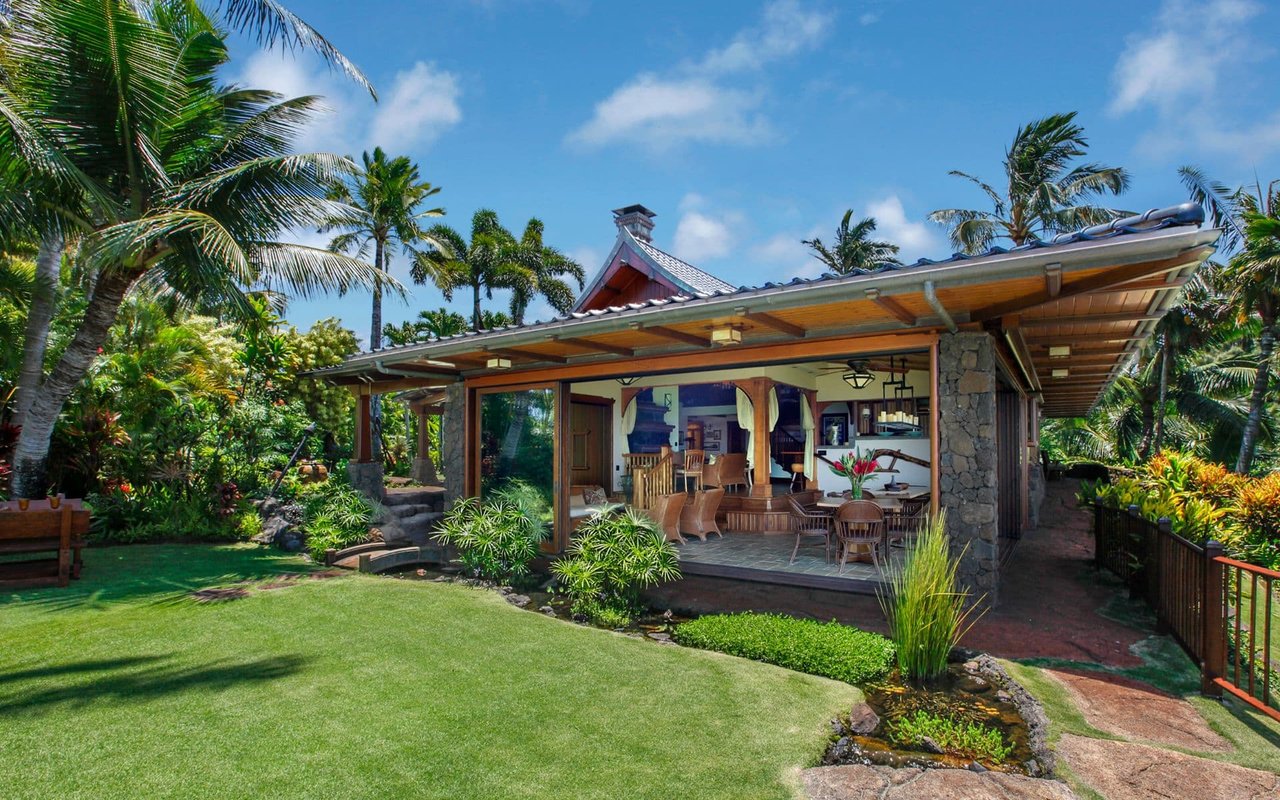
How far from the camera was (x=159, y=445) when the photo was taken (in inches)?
425

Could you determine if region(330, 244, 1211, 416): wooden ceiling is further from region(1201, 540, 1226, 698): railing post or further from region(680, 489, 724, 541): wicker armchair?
region(680, 489, 724, 541): wicker armchair

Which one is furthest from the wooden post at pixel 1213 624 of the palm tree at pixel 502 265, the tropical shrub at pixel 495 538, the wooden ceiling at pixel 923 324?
the palm tree at pixel 502 265

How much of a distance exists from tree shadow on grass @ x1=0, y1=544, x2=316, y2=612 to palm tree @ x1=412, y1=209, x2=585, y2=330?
55.6ft

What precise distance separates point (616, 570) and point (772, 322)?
2834 mm

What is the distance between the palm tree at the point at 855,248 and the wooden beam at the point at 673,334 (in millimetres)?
25412

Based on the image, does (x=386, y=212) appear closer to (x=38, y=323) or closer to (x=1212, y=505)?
(x=38, y=323)

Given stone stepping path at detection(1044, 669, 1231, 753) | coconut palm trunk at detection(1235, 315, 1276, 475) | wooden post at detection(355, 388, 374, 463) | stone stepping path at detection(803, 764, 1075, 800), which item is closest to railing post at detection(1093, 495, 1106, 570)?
stone stepping path at detection(1044, 669, 1231, 753)

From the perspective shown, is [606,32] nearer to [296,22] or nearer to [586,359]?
[296,22]

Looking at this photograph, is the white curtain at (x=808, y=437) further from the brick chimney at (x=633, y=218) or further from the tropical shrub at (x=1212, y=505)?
the brick chimney at (x=633, y=218)

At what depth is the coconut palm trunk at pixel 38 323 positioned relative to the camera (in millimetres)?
9234

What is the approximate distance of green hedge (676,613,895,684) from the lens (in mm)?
4812

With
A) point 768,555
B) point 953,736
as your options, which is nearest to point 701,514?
point 768,555

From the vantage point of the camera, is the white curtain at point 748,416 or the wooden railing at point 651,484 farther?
the white curtain at point 748,416

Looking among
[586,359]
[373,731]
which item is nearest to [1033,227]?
[586,359]
